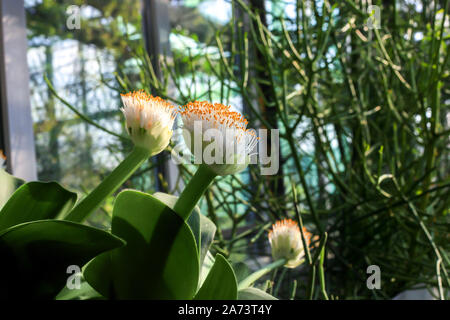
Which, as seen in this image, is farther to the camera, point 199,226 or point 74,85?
point 74,85

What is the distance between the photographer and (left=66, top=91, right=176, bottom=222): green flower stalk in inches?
5.2

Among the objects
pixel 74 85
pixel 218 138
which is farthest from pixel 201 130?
pixel 74 85

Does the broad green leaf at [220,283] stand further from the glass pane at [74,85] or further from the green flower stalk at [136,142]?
the glass pane at [74,85]

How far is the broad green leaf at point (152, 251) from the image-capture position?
0.41 ft

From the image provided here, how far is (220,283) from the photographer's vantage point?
0.41 ft

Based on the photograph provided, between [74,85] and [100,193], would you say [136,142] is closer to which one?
[100,193]

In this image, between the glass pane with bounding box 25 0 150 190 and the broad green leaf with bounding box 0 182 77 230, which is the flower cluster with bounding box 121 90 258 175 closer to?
the broad green leaf with bounding box 0 182 77 230

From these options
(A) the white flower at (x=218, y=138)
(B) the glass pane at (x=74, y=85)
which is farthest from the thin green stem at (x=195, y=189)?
(B) the glass pane at (x=74, y=85)

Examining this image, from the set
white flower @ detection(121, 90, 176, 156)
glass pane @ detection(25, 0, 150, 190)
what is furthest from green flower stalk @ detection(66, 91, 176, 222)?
glass pane @ detection(25, 0, 150, 190)

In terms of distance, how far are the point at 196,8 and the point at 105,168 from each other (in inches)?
24.1

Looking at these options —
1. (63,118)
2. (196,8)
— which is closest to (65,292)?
(63,118)

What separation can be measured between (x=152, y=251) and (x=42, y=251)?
0.03m

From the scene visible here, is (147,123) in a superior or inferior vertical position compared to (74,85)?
inferior

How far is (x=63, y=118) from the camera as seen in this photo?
94cm
